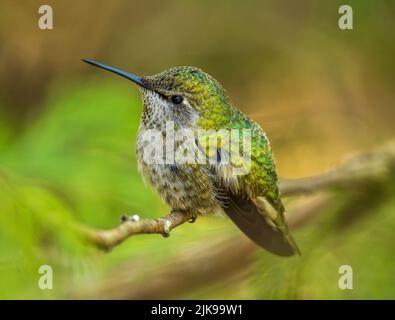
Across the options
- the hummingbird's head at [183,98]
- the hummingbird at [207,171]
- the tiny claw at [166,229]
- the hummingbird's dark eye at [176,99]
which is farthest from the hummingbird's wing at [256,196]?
the tiny claw at [166,229]

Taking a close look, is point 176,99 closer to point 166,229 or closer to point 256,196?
point 256,196

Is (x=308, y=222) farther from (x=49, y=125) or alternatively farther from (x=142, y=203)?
(x=49, y=125)

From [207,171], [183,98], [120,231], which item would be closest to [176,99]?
Result: [183,98]

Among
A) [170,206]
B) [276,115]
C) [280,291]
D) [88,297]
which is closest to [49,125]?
[170,206]

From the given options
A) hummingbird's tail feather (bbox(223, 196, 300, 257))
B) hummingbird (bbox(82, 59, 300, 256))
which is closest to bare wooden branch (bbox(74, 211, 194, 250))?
hummingbird (bbox(82, 59, 300, 256))

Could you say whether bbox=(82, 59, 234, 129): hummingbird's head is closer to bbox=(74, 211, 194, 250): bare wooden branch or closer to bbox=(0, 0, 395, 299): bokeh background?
bbox=(0, 0, 395, 299): bokeh background
